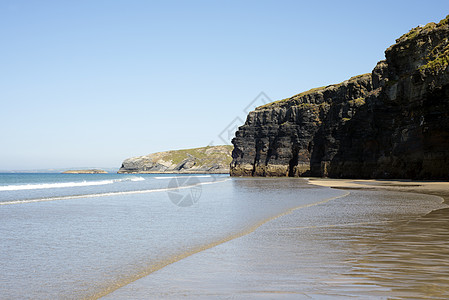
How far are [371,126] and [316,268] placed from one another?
7228 centimetres

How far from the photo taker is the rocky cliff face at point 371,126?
47.1 meters

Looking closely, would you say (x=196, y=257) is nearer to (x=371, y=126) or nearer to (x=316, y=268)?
(x=316, y=268)

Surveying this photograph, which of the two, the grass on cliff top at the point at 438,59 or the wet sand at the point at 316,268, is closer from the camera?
the wet sand at the point at 316,268

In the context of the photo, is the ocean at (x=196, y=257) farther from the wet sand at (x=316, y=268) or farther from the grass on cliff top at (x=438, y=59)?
the grass on cliff top at (x=438, y=59)

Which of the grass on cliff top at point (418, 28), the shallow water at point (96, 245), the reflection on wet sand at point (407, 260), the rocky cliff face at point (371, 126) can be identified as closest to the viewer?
the reflection on wet sand at point (407, 260)

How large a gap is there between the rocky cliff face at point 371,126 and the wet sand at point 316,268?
132ft

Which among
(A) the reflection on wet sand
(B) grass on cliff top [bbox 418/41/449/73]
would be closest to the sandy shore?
(A) the reflection on wet sand

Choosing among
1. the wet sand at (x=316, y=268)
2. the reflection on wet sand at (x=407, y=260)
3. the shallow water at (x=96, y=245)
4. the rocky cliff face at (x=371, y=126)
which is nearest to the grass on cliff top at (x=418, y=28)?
the rocky cliff face at (x=371, y=126)

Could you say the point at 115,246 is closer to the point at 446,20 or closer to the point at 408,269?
the point at 408,269

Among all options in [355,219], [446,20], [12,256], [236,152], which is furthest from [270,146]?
[12,256]

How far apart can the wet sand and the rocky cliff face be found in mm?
40171

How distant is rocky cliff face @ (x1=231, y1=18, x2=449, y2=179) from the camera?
155 feet

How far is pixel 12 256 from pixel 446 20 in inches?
2315

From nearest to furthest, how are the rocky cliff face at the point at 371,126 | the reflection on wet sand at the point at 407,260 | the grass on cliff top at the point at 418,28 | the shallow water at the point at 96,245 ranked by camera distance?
the reflection on wet sand at the point at 407,260, the shallow water at the point at 96,245, the rocky cliff face at the point at 371,126, the grass on cliff top at the point at 418,28
